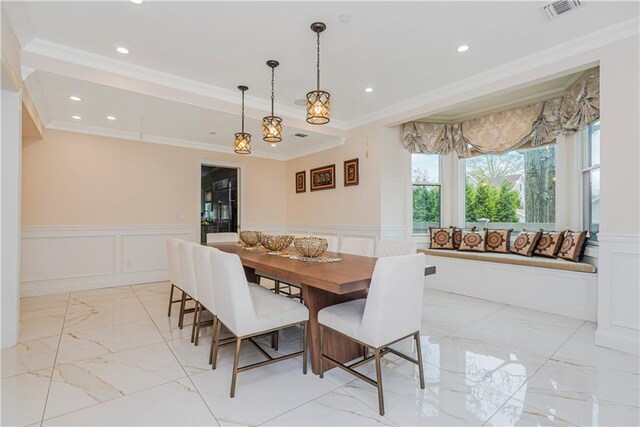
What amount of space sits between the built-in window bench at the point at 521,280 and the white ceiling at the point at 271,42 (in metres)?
2.26

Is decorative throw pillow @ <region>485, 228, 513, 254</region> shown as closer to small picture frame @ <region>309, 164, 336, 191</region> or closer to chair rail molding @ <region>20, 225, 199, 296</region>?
small picture frame @ <region>309, 164, 336, 191</region>

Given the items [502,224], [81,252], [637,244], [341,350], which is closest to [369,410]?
[341,350]

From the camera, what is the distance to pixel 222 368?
2336 mm

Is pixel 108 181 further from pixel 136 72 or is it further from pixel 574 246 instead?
pixel 574 246

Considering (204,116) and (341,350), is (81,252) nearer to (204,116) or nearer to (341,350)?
(204,116)

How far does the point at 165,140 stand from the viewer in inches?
209

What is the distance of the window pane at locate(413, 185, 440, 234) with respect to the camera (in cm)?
523

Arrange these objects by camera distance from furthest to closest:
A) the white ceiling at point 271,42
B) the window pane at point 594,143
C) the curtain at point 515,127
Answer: the window pane at point 594,143
the curtain at point 515,127
the white ceiling at point 271,42

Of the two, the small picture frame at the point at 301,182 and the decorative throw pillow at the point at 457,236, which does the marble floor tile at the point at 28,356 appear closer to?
the small picture frame at the point at 301,182

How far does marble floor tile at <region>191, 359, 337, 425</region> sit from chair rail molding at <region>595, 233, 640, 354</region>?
2.42 metres

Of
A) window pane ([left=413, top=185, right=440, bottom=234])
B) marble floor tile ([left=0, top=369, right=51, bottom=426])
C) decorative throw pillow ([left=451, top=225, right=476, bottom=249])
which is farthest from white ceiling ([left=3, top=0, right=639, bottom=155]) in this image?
marble floor tile ([left=0, top=369, right=51, bottom=426])

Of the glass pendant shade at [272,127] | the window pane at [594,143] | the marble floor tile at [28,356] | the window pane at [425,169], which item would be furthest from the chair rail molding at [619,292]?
the marble floor tile at [28,356]

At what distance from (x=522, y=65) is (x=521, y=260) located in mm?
2171

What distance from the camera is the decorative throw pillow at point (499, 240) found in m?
4.36
